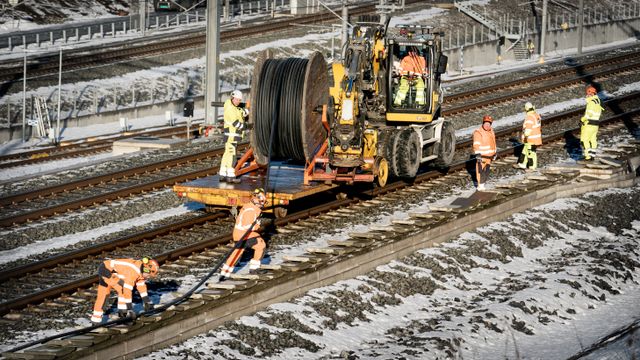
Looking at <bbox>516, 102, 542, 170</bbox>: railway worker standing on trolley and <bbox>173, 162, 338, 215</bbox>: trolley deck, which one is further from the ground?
<bbox>516, 102, 542, 170</bbox>: railway worker standing on trolley

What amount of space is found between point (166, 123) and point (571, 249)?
19.7 meters

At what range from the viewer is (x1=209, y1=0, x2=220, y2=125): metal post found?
35.4 metres

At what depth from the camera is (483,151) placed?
2728cm

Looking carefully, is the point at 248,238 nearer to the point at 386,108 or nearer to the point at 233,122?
the point at 233,122

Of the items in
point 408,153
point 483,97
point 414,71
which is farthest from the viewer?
point 483,97

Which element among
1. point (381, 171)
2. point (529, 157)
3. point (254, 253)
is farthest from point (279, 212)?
point (529, 157)

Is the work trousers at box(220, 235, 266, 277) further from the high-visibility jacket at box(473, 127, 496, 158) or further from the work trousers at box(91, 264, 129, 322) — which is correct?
the high-visibility jacket at box(473, 127, 496, 158)

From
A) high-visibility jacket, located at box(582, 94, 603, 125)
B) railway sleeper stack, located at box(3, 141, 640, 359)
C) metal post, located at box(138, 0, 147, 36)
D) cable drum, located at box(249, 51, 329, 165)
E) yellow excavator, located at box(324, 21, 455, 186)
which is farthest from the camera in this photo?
metal post, located at box(138, 0, 147, 36)

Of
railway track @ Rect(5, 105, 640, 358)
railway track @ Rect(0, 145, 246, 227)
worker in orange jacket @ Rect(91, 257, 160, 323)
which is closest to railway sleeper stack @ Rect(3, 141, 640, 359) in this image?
railway track @ Rect(5, 105, 640, 358)

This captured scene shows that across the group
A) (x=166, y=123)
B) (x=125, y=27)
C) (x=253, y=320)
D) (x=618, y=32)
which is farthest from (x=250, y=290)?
(x=618, y=32)

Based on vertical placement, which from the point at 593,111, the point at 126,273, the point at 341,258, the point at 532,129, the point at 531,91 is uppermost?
the point at 593,111

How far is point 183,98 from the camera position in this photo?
45.2 m

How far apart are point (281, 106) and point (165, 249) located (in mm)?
4110

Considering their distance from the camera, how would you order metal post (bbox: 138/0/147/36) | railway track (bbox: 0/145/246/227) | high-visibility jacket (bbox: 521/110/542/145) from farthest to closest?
metal post (bbox: 138/0/147/36)
high-visibility jacket (bbox: 521/110/542/145)
railway track (bbox: 0/145/246/227)
